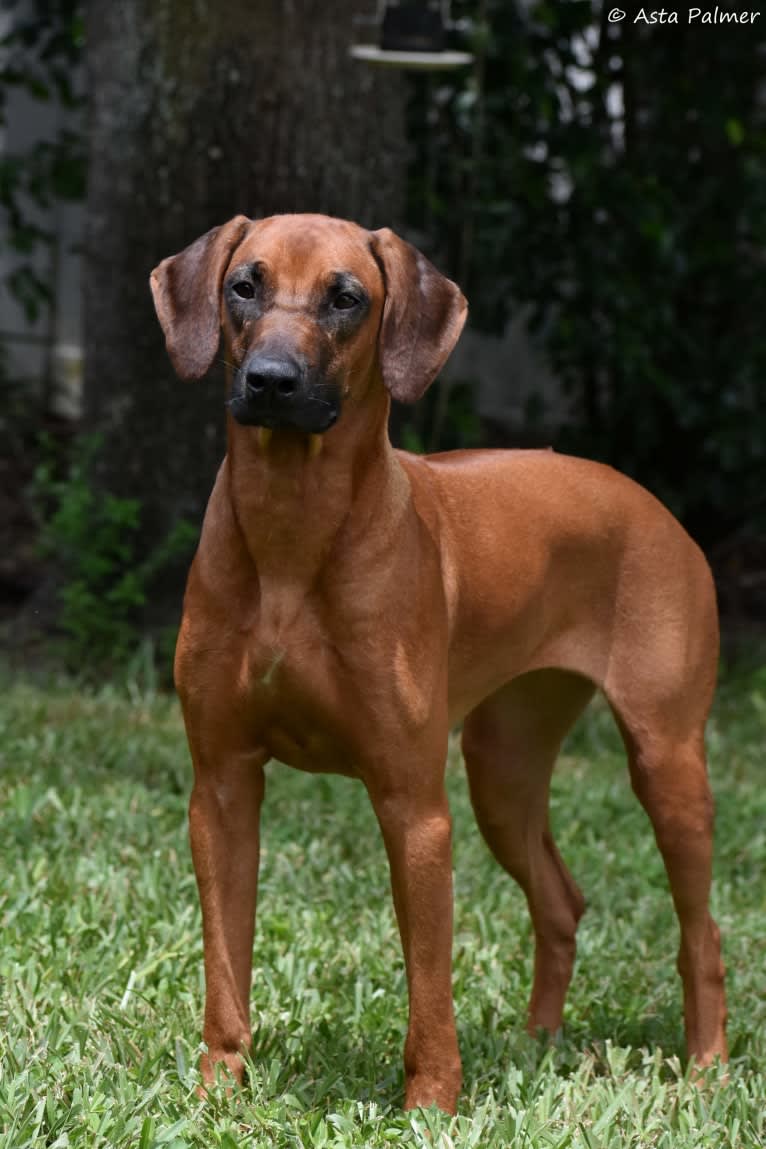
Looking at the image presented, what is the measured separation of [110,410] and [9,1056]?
4.51m

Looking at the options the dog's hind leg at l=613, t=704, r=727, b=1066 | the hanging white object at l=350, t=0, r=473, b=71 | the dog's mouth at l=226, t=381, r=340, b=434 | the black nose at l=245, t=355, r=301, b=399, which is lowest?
the dog's hind leg at l=613, t=704, r=727, b=1066

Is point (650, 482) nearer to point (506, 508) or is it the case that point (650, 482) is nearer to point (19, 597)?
point (19, 597)

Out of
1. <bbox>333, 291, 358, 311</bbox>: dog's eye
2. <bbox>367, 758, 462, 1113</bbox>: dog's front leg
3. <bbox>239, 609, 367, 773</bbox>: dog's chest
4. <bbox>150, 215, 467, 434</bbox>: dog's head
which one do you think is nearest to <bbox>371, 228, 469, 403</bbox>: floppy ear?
<bbox>150, 215, 467, 434</bbox>: dog's head

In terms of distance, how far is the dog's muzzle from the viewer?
3.04m

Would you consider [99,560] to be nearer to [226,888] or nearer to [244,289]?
[226,888]

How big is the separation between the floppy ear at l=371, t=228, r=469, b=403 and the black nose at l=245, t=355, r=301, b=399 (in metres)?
0.32

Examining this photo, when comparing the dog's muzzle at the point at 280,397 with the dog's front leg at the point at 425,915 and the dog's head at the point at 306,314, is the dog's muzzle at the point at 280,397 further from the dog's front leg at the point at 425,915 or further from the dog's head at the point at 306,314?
the dog's front leg at the point at 425,915

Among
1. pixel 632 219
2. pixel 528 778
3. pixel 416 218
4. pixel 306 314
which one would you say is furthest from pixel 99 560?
pixel 306 314

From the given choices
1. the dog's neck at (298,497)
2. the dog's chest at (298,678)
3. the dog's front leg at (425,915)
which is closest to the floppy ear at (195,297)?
the dog's neck at (298,497)

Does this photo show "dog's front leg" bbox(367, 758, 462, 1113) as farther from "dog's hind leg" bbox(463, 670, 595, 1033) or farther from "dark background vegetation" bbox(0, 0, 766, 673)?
"dark background vegetation" bbox(0, 0, 766, 673)

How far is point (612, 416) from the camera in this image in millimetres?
10344

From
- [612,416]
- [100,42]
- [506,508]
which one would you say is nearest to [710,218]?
[612,416]

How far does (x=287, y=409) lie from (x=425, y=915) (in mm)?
1099

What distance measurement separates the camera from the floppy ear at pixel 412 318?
3348 mm
